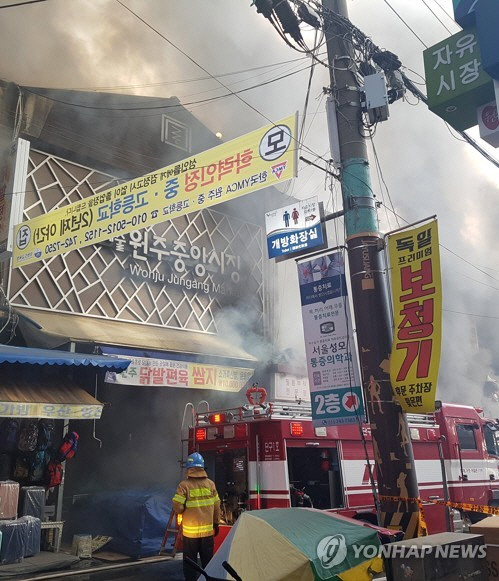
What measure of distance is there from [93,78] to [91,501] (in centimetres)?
1013

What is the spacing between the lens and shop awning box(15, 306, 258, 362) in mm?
11414

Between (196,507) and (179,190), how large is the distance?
163 inches

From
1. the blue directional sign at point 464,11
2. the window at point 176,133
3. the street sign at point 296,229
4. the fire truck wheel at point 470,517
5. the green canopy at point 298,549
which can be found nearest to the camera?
the green canopy at point 298,549

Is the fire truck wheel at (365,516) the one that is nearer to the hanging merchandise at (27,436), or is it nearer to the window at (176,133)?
the hanging merchandise at (27,436)

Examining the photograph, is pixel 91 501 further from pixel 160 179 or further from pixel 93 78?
pixel 93 78

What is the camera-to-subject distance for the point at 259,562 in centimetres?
332

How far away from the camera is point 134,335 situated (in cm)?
1271

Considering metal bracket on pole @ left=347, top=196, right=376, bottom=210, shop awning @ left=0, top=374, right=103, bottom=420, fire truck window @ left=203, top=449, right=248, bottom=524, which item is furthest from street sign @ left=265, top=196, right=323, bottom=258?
shop awning @ left=0, top=374, right=103, bottom=420

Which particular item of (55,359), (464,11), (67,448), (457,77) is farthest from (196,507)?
(464,11)

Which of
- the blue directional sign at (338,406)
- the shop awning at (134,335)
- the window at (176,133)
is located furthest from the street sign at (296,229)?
the window at (176,133)

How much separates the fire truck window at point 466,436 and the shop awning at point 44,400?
266 inches

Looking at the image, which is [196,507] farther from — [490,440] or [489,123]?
[490,440]

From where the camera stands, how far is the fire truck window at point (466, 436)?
10.7 meters

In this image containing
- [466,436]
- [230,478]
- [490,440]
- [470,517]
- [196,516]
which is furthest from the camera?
[490,440]
